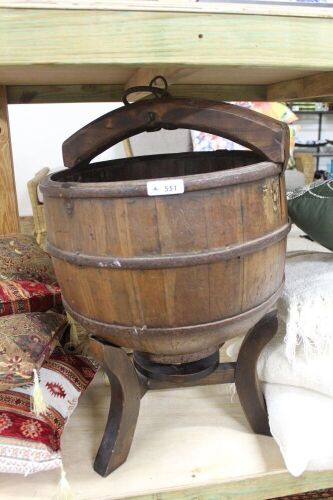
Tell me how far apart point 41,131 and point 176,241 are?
9.33 ft

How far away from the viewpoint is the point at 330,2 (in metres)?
1.26

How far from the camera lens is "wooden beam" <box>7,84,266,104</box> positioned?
1409 mm

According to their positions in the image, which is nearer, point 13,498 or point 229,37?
point 229,37

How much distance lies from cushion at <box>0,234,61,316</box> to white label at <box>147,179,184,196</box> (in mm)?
509

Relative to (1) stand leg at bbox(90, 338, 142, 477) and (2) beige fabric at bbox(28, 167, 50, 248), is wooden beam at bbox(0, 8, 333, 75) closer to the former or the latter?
(1) stand leg at bbox(90, 338, 142, 477)

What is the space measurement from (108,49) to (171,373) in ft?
2.00

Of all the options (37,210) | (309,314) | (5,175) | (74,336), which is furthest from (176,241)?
(37,210)

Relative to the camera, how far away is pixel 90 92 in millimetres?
1450

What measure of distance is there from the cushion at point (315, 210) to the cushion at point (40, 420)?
2.03 feet

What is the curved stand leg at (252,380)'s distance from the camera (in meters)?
0.85

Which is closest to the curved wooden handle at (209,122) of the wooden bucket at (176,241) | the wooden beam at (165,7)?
the wooden bucket at (176,241)

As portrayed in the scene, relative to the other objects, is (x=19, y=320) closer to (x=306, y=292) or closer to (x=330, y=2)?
(x=306, y=292)

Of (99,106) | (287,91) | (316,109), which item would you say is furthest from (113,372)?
(316,109)

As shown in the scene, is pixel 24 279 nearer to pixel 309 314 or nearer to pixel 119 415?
pixel 119 415
